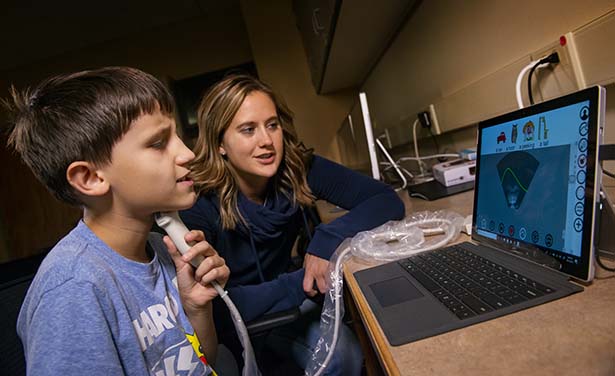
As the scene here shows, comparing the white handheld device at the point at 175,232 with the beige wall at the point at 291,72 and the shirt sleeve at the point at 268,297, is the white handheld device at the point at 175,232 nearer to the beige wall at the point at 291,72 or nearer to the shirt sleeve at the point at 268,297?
the shirt sleeve at the point at 268,297

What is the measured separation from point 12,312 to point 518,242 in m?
0.97

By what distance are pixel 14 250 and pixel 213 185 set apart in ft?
13.3

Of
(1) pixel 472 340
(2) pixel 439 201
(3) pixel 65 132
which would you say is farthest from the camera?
(2) pixel 439 201

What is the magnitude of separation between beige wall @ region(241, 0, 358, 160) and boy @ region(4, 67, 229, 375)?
9.16ft

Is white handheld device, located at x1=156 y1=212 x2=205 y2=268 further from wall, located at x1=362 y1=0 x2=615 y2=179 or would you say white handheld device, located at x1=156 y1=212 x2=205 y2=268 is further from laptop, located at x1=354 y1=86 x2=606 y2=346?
wall, located at x1=362 y1=0 x2=615 y2=179

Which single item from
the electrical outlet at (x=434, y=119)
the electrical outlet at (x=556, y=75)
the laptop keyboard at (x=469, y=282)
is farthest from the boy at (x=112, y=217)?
the electrical outlet at (x=434, y=119)

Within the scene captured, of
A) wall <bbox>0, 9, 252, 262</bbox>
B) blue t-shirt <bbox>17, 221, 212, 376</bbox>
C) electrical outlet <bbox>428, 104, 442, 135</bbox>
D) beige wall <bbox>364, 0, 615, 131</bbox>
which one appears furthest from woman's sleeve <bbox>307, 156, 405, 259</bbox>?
wall <bbox>0, 9, 252, 262</bbox>

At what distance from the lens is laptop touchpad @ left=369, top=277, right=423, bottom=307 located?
1.63 feet

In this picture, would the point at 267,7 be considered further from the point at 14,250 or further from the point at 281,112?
the point at 14,250

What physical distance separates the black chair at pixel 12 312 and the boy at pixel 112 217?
90mm

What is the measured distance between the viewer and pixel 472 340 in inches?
14.3

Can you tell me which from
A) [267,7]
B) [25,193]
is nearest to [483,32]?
[267,7]

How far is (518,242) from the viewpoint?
53cm

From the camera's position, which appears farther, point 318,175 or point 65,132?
point 318,175
